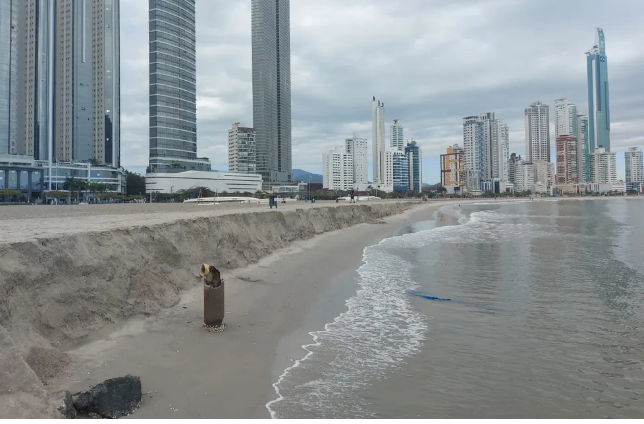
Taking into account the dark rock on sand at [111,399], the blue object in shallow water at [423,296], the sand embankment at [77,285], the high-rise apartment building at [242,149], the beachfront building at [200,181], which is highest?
the high-rise apartment building at [242,149]

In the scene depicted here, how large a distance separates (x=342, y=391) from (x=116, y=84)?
17563 cm

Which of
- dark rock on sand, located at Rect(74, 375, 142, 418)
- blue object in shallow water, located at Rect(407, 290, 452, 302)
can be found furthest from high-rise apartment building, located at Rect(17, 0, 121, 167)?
dark rock on sand, located at Rect(74, 375, 142, 418)

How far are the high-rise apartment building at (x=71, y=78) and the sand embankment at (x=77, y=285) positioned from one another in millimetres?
148623

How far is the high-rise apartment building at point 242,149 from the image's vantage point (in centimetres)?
19138

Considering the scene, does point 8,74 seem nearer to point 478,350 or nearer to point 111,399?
point 111,399

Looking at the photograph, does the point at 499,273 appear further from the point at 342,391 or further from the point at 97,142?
the point at 97,142

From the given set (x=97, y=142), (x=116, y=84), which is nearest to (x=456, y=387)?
(x=97, y=142)

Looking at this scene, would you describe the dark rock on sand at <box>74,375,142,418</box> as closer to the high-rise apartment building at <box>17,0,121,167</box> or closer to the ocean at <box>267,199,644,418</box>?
the ocean at <box>267,199,644,418</box>

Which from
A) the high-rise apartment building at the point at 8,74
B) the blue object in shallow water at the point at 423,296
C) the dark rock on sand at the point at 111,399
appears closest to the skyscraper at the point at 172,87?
the high-rise apartment building at the point at 8,74

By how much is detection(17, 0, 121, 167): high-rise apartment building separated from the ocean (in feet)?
499

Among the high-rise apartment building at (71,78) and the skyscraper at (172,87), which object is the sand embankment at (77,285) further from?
the high-rise apartment building at (71,78)

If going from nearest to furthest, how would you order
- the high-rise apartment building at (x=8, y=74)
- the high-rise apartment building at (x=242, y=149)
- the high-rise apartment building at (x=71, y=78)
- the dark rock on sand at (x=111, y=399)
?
the dark rock on sand at (x=111, y=399), the high-rise apartment building at (x=8, y=74), the high-rise apartment building at (x=71, y=78), the high-rise apartment building at (x=242, y=149)

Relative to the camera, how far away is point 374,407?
5203 millimetres

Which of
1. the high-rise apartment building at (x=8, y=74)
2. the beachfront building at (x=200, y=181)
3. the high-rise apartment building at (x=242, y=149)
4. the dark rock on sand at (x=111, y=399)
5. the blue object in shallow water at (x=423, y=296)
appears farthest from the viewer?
the high-rise apartment building at (x=242, y=149)
